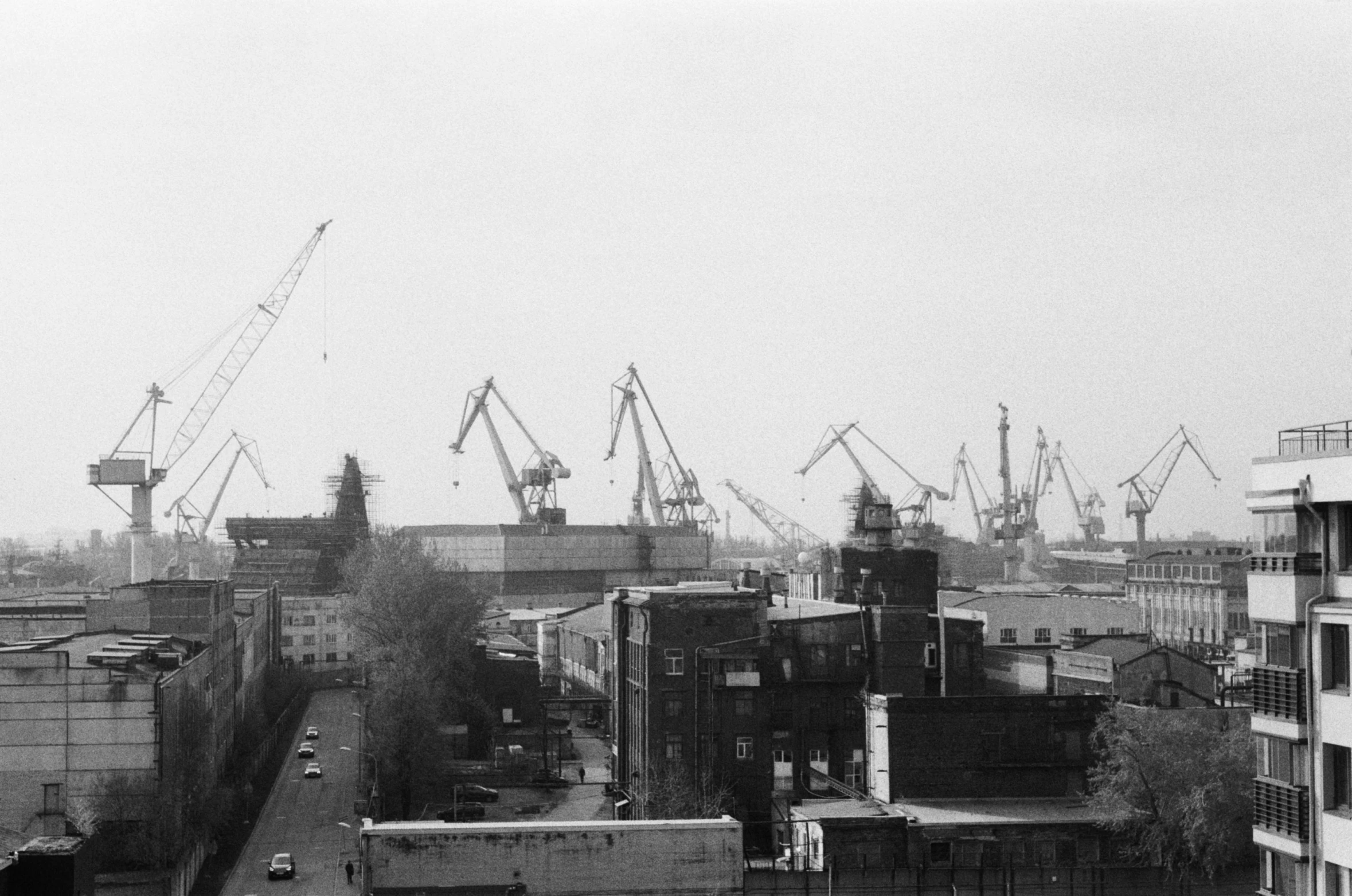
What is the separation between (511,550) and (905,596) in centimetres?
6349

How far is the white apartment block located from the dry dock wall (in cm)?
5748

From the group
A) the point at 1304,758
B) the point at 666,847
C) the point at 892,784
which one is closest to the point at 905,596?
the point at 892,784

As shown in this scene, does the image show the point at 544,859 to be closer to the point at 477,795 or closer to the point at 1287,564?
the point at 477,795

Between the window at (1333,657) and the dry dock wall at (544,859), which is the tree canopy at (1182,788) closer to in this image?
the dry dock wall at (544,859)

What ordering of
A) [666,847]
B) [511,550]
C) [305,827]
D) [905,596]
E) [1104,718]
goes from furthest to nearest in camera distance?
[511,550] < [905,596] < [305,827] < [1104,718] < [666,847]

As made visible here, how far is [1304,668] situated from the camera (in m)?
13.1

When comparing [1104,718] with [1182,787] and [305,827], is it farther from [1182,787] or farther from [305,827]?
[305,827]

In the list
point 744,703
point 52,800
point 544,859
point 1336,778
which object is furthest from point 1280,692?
point 52,800

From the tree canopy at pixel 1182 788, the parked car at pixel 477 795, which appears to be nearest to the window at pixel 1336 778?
the tree canopy at pixel 1182 788

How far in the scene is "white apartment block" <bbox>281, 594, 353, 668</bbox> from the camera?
8850 centimetres

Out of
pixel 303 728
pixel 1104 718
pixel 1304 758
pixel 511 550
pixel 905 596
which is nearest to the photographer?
pixel 1304 758

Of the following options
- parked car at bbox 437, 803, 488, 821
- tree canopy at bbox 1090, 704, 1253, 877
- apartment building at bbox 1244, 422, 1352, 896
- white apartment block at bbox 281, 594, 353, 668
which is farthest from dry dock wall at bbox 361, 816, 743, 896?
white apartment block at bbox 281, 594, 353, 668

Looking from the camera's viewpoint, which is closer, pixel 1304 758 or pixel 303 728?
pixel 1304 758

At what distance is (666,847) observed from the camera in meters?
32.2
